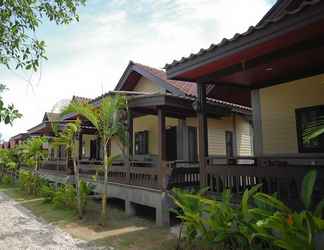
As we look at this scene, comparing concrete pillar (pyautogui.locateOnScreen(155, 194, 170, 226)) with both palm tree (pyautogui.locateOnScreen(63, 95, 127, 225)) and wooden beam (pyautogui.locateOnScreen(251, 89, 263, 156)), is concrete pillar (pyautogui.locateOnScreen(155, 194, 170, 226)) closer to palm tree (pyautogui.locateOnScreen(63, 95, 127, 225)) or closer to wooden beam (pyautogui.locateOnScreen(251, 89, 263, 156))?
palm tree (pyautogui.locateOnScreen(63, 95, 127, 225))

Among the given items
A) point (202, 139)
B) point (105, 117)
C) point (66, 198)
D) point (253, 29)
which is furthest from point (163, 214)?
point (253, 29)

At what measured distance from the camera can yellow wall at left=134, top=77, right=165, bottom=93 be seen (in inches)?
488

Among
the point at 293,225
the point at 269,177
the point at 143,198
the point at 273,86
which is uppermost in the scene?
the point at 273,86

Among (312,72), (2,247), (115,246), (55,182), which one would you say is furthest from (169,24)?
(55,182)

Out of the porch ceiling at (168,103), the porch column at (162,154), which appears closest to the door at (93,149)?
the porch ceiling at (168,103)

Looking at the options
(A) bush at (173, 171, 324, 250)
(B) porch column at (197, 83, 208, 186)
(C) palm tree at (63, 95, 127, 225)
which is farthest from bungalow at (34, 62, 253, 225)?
(A) bush at (173, 171, 324, 250)

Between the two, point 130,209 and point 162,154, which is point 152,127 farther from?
point 130,209

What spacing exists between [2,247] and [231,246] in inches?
182

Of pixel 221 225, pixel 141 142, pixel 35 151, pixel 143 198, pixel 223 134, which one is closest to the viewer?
pixel 221 225

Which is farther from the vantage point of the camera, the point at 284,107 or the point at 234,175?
the point at 284,107

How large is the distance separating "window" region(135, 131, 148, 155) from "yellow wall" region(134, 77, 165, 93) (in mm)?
1936

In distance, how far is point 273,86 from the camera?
815cm

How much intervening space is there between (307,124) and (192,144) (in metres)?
4.94

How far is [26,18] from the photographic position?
426 cm
